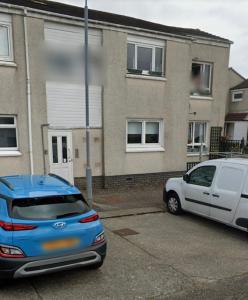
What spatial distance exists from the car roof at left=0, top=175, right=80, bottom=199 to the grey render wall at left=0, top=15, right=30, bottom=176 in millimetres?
4653

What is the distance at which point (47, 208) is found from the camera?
4.10 metres

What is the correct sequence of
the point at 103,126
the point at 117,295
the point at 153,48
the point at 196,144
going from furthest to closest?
1. the point at 196,144
2. the point at 153,48
3. the point at 103,126
4. the point at 117,295

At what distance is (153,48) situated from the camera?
38.8 ft

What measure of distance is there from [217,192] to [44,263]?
4492 millimetres

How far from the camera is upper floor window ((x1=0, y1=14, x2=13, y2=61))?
29.9 ft

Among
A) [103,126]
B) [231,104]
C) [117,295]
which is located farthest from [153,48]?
[231,104]

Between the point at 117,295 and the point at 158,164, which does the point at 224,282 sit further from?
the point at 158,164

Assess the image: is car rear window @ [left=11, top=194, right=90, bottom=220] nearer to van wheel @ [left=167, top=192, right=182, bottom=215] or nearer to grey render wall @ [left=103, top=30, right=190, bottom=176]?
van wheel @ [left=167, top=192, right=182, bottom=215]

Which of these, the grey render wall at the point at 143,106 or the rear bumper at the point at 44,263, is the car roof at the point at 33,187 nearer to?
the rear bumper at the point at 44,263

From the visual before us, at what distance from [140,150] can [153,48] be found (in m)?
4.28

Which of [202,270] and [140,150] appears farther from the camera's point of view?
[140,150]

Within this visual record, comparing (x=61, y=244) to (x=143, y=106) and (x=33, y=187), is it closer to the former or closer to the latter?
(x=33, y=187)

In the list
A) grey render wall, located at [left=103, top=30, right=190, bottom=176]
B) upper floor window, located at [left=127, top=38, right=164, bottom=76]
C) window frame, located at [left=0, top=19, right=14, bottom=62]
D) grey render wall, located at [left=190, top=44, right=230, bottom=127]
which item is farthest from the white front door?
grey render wall, located at [left=190, top=44, right=230, bottom=127]

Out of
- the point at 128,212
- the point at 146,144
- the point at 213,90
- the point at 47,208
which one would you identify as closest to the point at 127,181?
the point at 146,144
